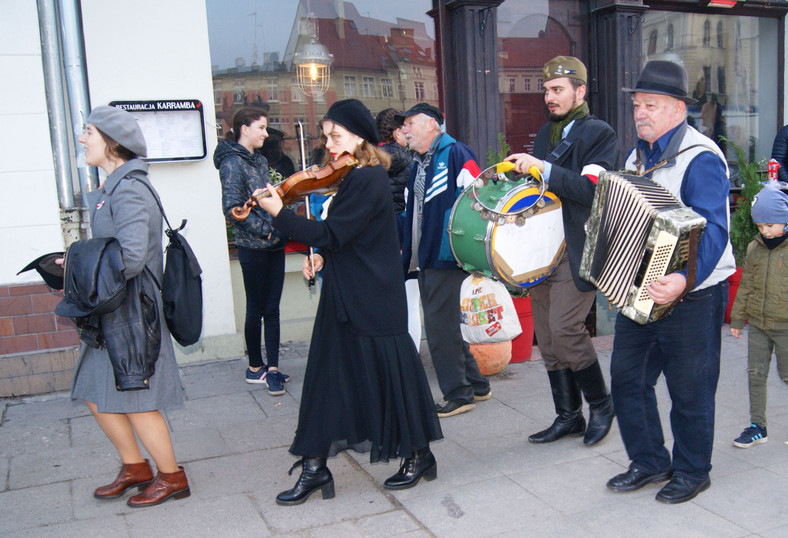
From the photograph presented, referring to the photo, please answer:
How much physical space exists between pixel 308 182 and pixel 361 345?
0.80m

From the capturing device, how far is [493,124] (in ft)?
22.6

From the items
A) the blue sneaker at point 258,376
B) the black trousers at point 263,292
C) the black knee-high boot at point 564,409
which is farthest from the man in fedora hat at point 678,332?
the blue sneaker at point 258,376

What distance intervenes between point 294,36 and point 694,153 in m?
4.23

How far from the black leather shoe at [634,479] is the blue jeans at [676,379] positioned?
0.09 feet

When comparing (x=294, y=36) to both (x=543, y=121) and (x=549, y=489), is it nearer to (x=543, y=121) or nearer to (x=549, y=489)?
(x=543, y=121)

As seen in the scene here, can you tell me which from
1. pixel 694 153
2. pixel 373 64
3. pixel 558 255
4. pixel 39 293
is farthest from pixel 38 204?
pixel 694 153

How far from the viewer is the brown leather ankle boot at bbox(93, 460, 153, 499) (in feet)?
12.4

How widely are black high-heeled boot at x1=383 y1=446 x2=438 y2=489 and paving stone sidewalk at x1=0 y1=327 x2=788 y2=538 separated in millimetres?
49

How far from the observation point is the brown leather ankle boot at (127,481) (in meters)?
3.77

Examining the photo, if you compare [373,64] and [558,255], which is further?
[373,64]

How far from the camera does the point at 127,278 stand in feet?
11.2

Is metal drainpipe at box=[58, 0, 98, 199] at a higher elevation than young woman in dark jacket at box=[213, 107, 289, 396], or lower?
higher

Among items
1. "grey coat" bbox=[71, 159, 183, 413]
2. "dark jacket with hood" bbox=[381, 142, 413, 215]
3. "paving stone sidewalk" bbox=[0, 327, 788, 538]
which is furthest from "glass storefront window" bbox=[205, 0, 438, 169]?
"grey coat" bbox=[71, 159, 183, 413]

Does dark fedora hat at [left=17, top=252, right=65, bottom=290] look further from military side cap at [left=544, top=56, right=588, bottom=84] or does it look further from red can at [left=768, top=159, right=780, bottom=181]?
red can at [left=768, top=159, right=780, bottom=181]
